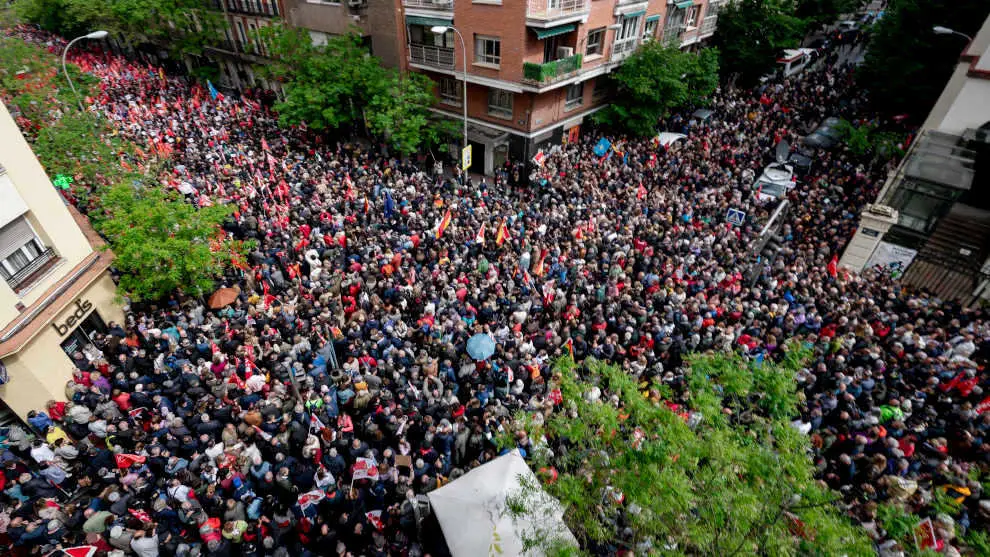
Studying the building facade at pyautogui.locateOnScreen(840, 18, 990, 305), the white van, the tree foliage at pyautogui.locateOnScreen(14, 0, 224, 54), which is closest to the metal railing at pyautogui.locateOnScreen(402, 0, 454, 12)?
the tree foliage at pyautogui.locateOnScreen(14, 0, 224, 54)

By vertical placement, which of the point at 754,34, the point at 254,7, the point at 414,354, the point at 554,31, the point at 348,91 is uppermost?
the point at 554,31

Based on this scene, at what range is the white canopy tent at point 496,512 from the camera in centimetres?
700

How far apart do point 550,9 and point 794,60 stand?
1196 inches

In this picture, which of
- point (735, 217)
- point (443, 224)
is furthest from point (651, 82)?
point (443, 224)

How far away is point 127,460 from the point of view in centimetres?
930

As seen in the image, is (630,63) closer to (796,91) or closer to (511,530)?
(796,91)

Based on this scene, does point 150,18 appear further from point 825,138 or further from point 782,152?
point 825,138

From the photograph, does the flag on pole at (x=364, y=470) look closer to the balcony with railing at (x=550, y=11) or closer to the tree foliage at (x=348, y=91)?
the tree foliage at (x=348, y=91)

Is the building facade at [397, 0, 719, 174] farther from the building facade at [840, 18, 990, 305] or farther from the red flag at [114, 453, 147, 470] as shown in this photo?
the red flag at [114, 453, 147, 470]

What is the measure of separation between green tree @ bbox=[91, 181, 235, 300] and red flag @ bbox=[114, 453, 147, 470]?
508 centimetres

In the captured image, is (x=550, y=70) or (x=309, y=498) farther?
(x=550, y=70)

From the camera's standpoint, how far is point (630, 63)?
25.9 meters

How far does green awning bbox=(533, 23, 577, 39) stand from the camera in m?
21.2

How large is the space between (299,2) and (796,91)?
112 feet
